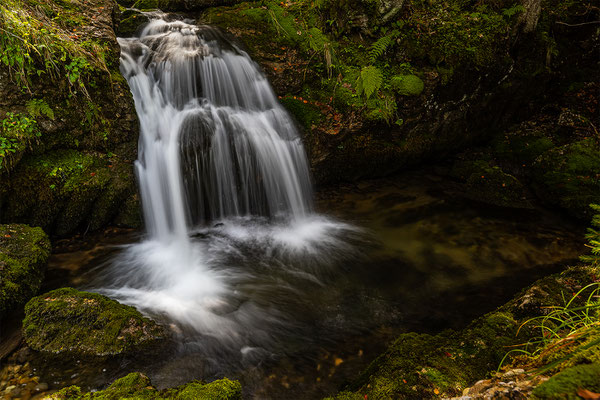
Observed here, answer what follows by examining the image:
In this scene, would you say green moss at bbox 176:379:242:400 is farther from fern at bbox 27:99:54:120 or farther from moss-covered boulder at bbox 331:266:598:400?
→ fern at bbox 27:99:54:120

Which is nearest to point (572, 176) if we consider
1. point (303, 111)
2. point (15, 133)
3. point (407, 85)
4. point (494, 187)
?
point (494, 187)

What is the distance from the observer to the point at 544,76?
345 inches

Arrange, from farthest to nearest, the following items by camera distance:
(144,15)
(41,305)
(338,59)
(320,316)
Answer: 1. (144,15)
2. (338,59)
3. (320,316)
4. (41,305)

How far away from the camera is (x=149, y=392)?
2008mm

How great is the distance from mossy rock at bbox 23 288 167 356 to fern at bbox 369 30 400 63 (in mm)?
6813

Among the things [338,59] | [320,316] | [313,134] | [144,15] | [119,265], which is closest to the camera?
[320,316]

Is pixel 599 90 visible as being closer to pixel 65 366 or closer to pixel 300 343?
pixel 300 343

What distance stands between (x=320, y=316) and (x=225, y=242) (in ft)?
7.63

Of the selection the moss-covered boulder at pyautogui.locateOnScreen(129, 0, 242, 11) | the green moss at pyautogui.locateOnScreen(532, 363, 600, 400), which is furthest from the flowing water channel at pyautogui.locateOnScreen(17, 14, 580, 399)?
the green moss at pyautogui.locateOnScreen(532, 363, 600, 400)

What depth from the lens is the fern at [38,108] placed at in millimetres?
4801

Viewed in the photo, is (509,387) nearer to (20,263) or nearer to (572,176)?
(20,263)

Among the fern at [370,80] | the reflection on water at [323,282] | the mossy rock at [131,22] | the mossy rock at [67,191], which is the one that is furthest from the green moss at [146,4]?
the reflection on water at [323,282]

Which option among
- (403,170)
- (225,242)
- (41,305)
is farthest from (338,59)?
(41,305)

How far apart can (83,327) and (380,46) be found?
24.1 feet
